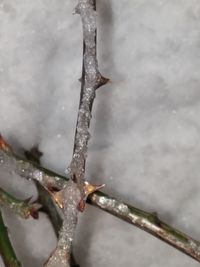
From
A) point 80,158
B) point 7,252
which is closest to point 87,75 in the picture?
point 80,158

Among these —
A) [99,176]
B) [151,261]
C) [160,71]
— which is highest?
[160,71]

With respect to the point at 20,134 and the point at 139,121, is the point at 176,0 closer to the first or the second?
the point at 139,121

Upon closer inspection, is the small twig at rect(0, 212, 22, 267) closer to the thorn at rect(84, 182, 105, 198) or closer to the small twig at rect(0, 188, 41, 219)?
the small twig at rect(0, 188, 41, 219)

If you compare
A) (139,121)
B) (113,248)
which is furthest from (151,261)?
(139,121)

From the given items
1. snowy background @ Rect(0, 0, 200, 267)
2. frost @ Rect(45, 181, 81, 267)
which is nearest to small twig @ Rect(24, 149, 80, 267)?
snowy background @ Rect(0, 0, 200, 267)

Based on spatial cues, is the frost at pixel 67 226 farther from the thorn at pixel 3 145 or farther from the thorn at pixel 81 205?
the thorn at pixel 3 145

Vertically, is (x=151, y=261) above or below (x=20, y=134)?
below

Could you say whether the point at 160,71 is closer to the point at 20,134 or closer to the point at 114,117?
the point at 114,117

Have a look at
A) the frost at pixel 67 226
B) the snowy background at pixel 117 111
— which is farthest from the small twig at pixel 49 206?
the frost at pixel 67 226
